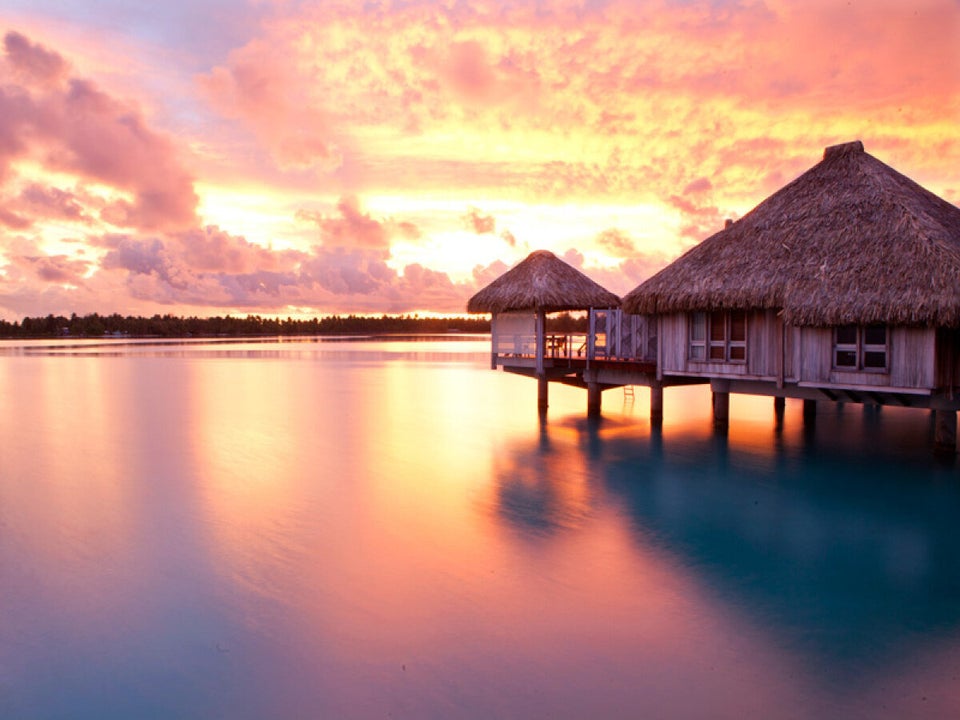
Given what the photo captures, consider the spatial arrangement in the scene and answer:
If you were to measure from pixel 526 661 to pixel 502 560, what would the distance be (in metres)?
2.94

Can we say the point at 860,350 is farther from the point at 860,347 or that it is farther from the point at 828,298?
the point at 828,298

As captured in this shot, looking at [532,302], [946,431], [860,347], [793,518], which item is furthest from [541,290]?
[793,518]

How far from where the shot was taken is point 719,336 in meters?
15.7

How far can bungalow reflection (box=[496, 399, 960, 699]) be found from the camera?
280 inches

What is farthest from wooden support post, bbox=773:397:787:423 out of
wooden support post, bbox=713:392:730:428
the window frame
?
the window frame

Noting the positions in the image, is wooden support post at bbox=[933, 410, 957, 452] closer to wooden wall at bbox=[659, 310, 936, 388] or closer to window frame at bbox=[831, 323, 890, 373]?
wooden wall at bbox=[659, 310, 936, 388]

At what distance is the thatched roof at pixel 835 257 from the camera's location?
12375 mm

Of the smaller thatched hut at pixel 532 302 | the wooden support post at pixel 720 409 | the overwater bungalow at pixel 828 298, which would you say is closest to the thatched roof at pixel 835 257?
the overwater bungalow at pixel 828 298

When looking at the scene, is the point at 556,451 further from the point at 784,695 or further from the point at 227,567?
the point at 784,695

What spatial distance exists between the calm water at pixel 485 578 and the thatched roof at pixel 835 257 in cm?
335

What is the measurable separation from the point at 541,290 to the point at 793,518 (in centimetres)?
1024

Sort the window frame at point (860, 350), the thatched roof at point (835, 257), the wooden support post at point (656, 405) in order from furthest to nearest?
the wooden support post at point (656, 405) → the window frame at point (860, 350) → the thatched roof at point (835, 257)

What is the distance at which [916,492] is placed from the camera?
1280 centimetres

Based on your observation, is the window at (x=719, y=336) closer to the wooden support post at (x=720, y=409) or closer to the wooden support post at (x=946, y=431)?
the wooden support post at (x=720, y=409)
